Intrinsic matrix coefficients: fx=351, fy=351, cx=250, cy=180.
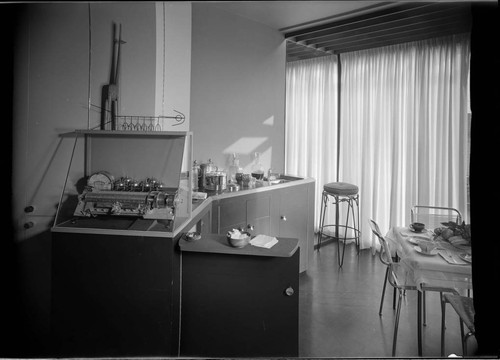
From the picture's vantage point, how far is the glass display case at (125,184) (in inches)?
83.7

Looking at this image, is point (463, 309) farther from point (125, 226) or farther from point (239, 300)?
point (125, 226)

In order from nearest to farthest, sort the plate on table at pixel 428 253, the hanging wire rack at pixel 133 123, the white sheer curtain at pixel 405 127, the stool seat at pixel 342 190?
the plate on table at pixel 428 253 → the hanging wire rack at pixel 133 123 → the white sheer curtain at pixel 405 127 → the stool seat at pixel 342 190

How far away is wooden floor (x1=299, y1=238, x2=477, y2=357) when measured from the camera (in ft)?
7.80

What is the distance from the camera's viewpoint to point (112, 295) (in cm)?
200

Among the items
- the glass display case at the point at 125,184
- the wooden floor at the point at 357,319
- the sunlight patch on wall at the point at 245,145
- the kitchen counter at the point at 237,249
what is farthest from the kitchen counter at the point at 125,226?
the sunlight patch on wall at the point at 245,145

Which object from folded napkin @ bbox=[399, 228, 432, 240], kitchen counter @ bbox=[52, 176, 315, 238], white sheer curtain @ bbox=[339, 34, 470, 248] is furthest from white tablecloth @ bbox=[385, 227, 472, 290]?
white sheer curtain @ bbox=[339, 34, 470, 248]

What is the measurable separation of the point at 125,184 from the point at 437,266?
6.90 ft

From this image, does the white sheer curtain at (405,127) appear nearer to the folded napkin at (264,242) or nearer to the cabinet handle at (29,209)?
the folded napkin at (264,242)

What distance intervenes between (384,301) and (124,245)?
2.30 metres

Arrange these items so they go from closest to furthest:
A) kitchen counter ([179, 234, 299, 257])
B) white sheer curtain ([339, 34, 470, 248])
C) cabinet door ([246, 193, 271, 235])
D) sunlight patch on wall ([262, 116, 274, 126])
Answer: kitchen counter ([179, 234, 299, 257]) → cabinet door ([246, 193, 271, 235]) → white sheer curtain ([339, 34, 470, 248]) → sunlight patch on wall ([262, 116, 274, 126])

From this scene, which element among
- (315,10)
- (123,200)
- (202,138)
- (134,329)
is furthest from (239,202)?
(315,10)

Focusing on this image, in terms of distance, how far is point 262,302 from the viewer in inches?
79.7

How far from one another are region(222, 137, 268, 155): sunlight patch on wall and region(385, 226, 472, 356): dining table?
2041 mm

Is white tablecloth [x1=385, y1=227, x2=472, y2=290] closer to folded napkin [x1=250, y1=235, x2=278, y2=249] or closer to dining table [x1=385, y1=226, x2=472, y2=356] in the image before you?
dining table [x1=385, y1=226, x2=472, y2=356]
